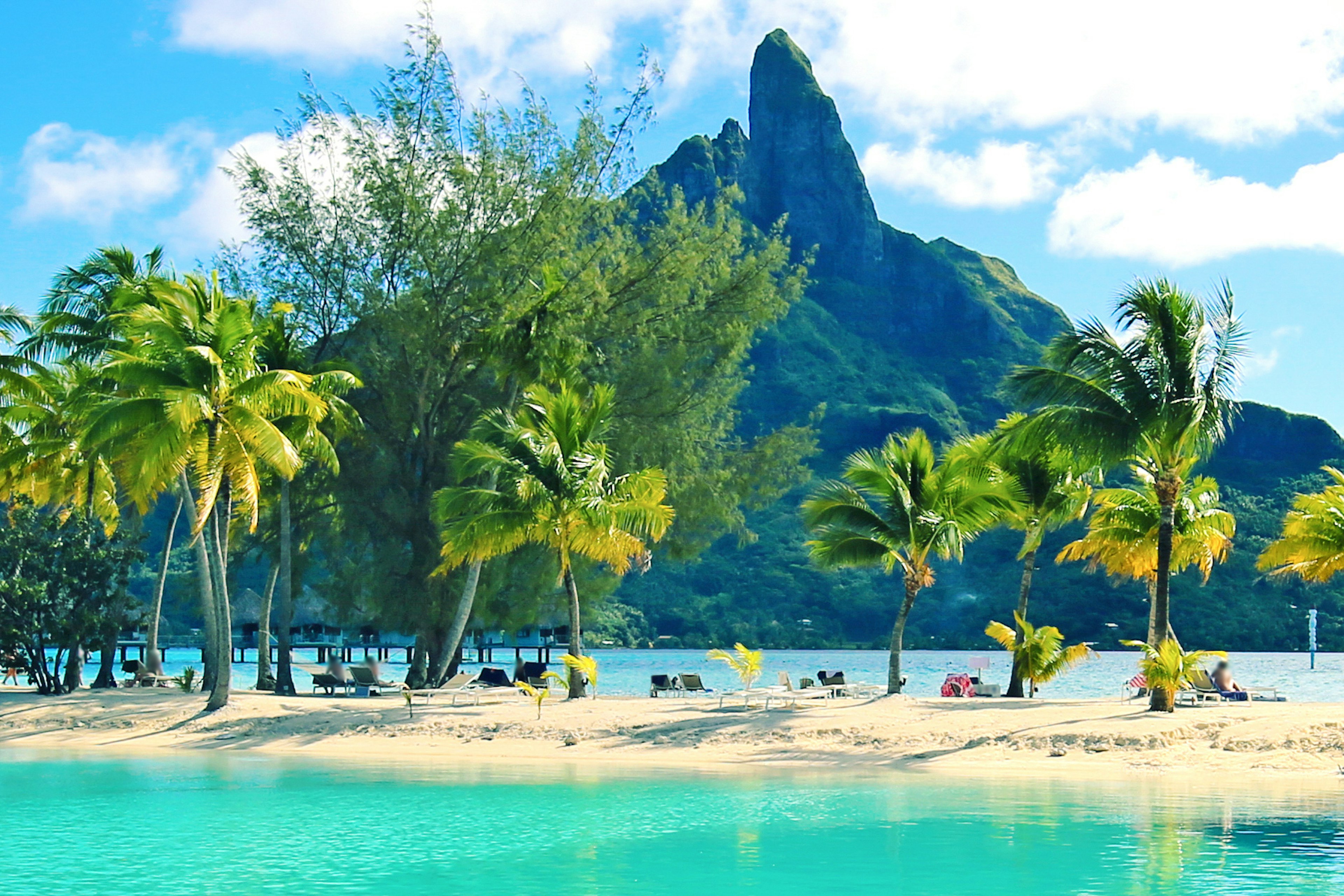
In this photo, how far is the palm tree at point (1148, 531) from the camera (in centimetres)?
2431

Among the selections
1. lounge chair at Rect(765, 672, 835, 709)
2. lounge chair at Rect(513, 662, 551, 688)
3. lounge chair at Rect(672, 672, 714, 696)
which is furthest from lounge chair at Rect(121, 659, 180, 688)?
lounge chair at Rect(765, 672, 835, 709)

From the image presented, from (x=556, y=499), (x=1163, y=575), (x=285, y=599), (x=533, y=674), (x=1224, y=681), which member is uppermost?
(x=556, y=499)

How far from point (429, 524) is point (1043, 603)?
254 ft

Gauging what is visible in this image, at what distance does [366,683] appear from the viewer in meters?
30.9

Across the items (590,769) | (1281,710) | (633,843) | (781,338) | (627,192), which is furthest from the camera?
(781,338)

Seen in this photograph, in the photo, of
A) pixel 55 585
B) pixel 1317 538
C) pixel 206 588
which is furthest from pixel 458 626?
pixel 1317 538

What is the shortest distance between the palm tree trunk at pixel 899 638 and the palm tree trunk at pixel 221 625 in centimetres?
1275

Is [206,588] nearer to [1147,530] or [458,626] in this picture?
[458,626]

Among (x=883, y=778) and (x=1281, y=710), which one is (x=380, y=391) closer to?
(x=883, y=778)

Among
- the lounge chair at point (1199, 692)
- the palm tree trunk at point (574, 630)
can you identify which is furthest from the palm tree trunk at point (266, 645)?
the lounge chair at point (1199, 692)

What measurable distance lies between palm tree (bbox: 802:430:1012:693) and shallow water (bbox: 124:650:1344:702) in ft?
42.9

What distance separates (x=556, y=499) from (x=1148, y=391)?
423 inches

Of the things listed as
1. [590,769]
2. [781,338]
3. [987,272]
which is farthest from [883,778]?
[987,272]

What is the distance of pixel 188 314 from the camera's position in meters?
23.5
